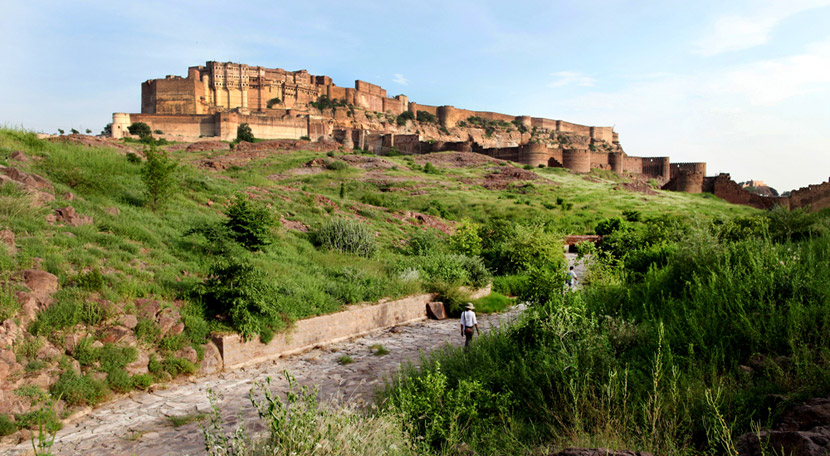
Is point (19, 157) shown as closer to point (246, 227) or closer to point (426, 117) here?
point (246, 227)

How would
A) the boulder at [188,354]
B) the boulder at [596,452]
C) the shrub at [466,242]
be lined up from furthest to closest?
the shrub at [466,242] < the boulder at [188,354] < the boulder at [596,452]

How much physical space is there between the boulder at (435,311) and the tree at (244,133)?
1945 inches

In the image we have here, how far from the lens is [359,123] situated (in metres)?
73.6

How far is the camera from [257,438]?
3.23 metres

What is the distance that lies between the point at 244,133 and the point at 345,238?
4956 centimetres

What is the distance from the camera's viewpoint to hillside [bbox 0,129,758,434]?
5.97m

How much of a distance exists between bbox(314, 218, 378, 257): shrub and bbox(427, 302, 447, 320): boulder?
95.1 inches

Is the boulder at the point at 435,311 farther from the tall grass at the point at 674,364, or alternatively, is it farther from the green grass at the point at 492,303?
the tall grass at the point at 674,364

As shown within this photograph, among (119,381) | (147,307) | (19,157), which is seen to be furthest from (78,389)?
(19,157)

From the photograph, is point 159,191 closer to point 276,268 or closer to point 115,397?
point 276,268

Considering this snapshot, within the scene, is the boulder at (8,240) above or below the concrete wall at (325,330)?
above

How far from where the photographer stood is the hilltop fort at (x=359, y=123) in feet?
182

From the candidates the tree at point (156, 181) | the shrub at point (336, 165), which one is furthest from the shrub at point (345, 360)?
the shrub at point (336, 165)

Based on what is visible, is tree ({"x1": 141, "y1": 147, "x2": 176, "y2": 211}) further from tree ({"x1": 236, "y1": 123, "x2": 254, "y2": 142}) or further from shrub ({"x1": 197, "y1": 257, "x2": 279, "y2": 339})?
tree ({"x1": 236, "y1": 123, "x2": 254, "y2": 142})
